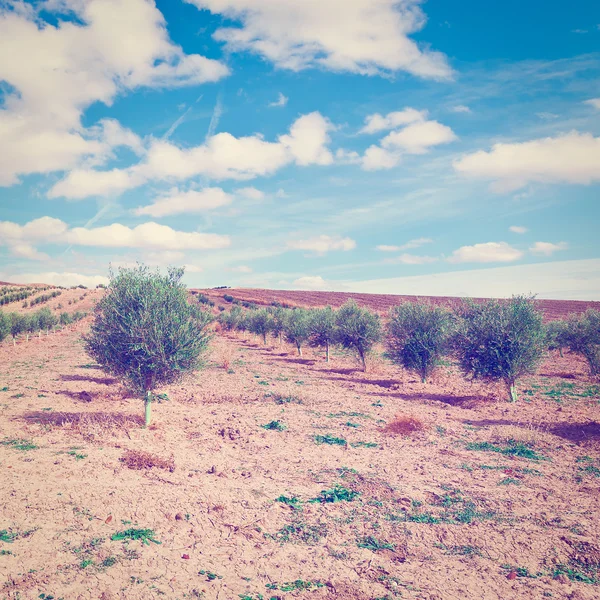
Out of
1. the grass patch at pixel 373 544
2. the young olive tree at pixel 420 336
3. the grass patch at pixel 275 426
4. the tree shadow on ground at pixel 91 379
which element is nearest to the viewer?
the grass patch at pixel 373 544

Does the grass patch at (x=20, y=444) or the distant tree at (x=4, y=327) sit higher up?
the distant tree at (x=4, y=327)

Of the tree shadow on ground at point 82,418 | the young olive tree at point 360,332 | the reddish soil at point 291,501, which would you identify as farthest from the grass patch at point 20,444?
the young olive tree at point 360,332

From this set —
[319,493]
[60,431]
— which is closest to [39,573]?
[319,493]

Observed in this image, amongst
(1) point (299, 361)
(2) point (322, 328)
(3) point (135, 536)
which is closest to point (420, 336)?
(2) point (322, 328)

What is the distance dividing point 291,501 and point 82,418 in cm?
945

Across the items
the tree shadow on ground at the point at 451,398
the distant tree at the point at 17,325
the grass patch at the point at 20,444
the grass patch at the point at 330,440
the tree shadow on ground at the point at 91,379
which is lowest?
the tree shadow on ground at the point at 451,398

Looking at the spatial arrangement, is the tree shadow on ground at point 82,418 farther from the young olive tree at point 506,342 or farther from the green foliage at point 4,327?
the green foliage at point 4,327

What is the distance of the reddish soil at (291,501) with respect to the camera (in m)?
6.92

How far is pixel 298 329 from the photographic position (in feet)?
154

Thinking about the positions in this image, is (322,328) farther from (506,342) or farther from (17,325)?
(17,325)

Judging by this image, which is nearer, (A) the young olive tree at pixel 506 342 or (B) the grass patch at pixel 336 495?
(B) the grass patch at pixel 336 495

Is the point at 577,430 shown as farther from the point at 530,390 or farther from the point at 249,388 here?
the point at 249,388

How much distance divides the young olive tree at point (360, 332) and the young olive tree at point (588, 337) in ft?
50.0

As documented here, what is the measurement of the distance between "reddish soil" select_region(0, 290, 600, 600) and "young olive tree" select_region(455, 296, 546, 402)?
100 inches
